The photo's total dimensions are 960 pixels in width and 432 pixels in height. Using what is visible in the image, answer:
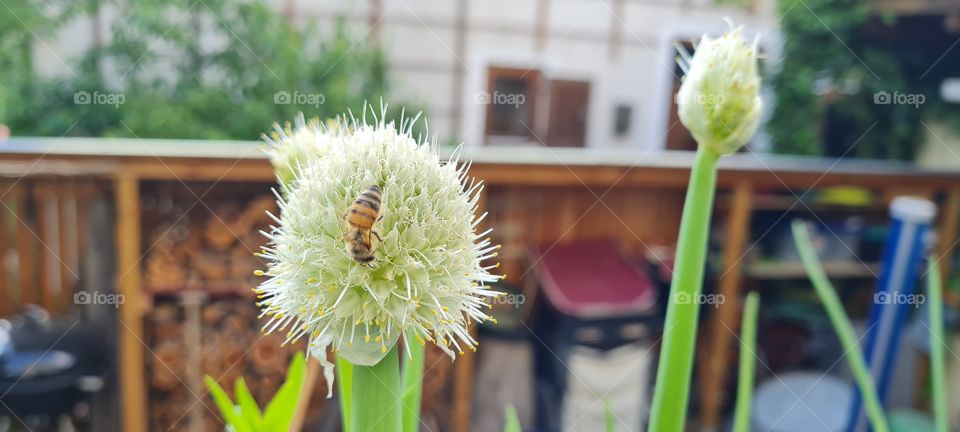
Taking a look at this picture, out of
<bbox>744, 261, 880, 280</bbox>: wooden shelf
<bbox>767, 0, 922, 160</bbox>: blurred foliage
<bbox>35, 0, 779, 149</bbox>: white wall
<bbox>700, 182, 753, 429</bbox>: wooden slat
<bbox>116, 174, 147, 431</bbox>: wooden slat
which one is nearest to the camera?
<bbox>116, 174, 147, 431</bbox>: wooden slat

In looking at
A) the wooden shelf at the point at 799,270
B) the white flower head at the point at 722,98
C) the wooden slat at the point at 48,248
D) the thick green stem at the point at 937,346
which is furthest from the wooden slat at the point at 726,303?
the wooden slat at the point at 48,248

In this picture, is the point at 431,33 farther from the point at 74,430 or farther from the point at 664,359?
the point at 664,359

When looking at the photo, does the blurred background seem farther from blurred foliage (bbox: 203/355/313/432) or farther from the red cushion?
blurred foliage (bbox: 203/355/313/432)

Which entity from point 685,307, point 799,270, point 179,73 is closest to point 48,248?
point 685,307

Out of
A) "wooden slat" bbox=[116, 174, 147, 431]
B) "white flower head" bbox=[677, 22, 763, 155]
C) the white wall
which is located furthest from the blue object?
the white wall

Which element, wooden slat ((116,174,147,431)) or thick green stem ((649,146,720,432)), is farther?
wooden slat ((116,174,147,431))

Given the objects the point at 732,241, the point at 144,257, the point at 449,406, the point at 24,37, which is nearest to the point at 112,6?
the point at 24,37
